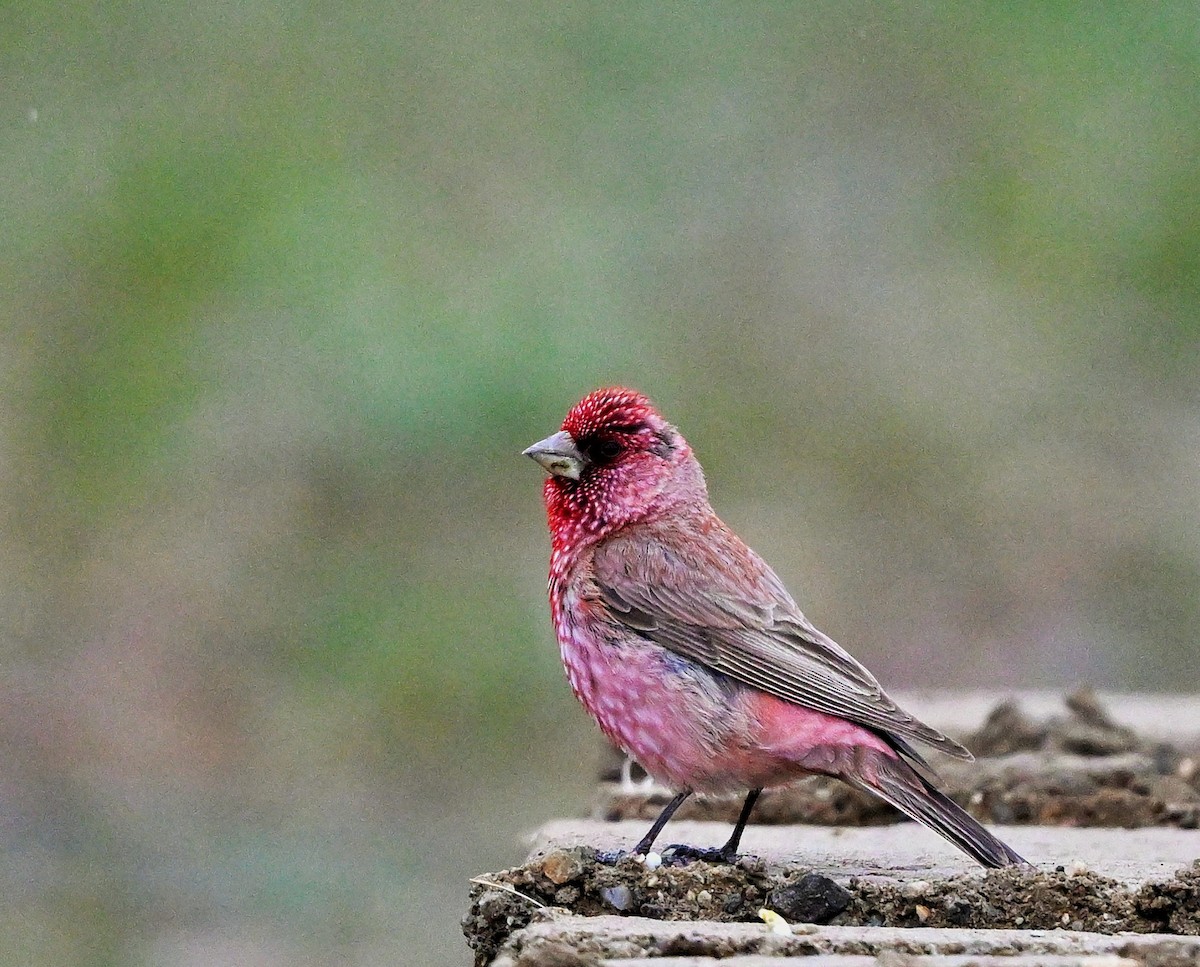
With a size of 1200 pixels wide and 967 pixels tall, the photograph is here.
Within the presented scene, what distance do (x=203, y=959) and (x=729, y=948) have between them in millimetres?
5200

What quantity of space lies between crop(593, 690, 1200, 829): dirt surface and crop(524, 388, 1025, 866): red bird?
1.38 ft

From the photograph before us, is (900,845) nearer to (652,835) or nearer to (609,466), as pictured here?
(652,835)

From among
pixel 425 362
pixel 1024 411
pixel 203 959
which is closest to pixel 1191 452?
pixel 1024 411

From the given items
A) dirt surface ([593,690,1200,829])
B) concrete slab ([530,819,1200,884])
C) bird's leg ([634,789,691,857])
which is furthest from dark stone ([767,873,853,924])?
dirt surface ([593,690,1200,829])

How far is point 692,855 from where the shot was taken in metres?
4.32

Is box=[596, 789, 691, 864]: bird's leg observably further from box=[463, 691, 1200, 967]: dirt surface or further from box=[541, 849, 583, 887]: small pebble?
box=[541, 849, 583, 887]: small pebble

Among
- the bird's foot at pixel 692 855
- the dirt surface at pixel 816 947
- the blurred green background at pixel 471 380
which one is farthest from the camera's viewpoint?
the blurred green background at pixel 471 380

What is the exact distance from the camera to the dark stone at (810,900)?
354 centimetres

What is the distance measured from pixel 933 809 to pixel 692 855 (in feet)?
1.82

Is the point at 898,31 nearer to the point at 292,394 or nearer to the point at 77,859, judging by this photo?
the point at 292,394

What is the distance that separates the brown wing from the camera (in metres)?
4.65

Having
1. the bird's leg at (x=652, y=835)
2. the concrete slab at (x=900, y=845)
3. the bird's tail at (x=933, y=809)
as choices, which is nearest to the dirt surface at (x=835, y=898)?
the concrete slab at (x=900, y=845)

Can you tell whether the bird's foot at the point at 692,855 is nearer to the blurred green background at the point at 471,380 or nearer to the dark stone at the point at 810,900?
the dark stone at the point at 810,900

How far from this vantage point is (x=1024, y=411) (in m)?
12.0
